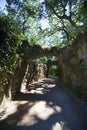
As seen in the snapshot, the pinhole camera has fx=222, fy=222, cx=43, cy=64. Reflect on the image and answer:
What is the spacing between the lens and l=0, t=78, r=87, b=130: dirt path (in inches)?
359

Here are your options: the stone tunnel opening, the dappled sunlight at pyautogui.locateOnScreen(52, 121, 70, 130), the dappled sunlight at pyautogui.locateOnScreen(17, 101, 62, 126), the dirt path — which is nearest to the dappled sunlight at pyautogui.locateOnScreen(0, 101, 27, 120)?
the dirt path

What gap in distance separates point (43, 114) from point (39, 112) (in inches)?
12.5

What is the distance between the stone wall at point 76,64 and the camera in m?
14.4

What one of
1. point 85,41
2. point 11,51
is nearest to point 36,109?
point 11,51

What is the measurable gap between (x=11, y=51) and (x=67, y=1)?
11.7m

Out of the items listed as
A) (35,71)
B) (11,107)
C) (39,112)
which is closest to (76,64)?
(39,112)

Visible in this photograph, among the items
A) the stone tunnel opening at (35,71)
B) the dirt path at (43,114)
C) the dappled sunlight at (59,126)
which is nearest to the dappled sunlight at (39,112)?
the dirt path at (43,114)

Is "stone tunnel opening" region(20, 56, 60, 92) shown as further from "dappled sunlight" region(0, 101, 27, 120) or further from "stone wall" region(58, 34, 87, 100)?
"dappled sunlight" region(0, 101, 27, 120)

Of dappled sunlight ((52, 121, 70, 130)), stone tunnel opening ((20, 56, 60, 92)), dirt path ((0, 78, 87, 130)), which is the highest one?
stone tunnel opening ((20, 56, 60, 92))

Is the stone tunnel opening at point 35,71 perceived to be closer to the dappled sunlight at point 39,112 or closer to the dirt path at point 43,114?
the dirt path at point 43,114

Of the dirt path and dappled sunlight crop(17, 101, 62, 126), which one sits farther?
dappled sunlight crop(17, 101, 62, 126)

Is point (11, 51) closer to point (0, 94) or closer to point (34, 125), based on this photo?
point (0, 94)

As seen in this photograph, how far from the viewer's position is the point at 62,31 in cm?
2369

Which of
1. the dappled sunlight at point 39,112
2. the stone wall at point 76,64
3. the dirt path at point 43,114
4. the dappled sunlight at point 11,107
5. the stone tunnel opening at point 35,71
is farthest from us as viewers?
the stone tunnel opening at point 35,71
